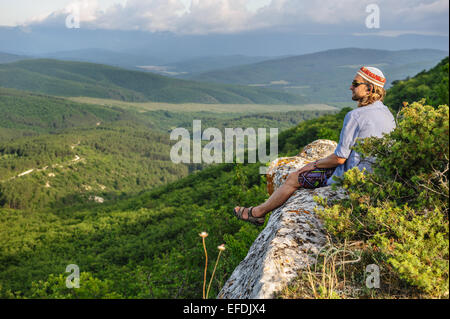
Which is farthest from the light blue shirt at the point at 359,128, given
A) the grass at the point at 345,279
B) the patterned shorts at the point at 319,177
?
the grass at the point at 345,279

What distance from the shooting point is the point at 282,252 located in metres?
4.02

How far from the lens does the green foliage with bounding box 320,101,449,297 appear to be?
3146 millimetres

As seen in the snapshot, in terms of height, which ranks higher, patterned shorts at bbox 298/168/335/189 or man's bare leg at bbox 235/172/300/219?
patterned shorts at bbox 298/168/335/189

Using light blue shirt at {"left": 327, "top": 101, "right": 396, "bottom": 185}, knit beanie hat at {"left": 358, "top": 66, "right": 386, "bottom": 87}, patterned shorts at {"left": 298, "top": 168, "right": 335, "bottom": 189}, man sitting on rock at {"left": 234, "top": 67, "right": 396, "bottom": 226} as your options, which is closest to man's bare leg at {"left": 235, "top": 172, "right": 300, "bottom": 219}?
man sitting on rock at {"left": 234, "top": 67, "right": 396, "bottom": 226}

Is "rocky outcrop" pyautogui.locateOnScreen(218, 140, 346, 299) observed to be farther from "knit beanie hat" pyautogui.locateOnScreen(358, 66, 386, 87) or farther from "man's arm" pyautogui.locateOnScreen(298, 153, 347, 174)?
"knit beanie hat" pyautogui.locateOnScreen(358, 66, 386, 87)

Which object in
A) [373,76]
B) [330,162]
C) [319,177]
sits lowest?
[319,177]

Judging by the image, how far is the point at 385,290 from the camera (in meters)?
3.25

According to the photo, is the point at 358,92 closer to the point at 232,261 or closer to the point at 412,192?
the point at 412,192

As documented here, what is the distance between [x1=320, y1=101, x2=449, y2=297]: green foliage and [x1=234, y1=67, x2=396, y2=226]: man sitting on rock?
986 mm

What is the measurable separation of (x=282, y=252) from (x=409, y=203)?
5.72ft

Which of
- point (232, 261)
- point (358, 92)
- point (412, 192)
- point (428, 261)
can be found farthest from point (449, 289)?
point (232, 261)

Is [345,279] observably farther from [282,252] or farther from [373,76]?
[373,76]

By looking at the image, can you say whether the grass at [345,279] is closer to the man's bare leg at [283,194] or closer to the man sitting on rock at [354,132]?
the man sitting on rock at [354,132]

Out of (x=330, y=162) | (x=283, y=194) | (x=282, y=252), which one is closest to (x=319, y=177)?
(x=330, y=162)
